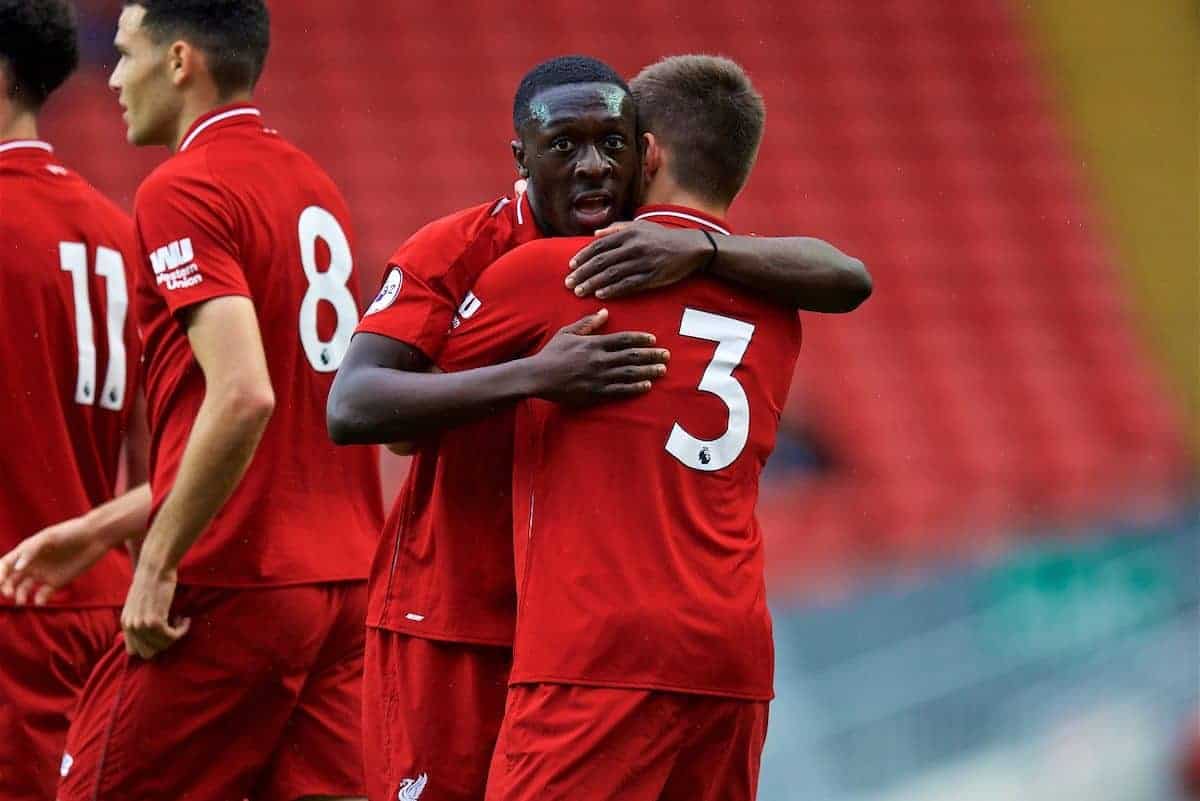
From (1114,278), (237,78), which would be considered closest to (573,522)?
(237,78)

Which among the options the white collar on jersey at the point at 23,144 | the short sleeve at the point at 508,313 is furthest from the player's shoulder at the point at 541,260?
the white collar on jersey at the point at 23,144

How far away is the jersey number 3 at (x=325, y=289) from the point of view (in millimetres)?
3613

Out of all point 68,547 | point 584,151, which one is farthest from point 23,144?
point 584,151

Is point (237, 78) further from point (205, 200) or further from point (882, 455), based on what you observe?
point (882, 455)

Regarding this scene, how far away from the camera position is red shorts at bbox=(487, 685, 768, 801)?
279 cm

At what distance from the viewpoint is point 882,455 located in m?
9.55

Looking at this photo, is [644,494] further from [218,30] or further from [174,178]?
[218,30]

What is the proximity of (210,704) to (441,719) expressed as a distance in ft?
2.08

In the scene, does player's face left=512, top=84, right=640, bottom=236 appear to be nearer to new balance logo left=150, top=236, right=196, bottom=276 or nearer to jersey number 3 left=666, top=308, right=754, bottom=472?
jersey number 3 left=666, top=308, right=754, bottom=472

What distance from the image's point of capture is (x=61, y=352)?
3.89m

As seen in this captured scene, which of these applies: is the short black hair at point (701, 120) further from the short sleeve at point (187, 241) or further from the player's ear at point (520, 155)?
the short sleeve at point (187, 241)

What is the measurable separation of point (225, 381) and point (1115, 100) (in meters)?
10.4

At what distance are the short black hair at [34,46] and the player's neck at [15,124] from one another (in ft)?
0.13

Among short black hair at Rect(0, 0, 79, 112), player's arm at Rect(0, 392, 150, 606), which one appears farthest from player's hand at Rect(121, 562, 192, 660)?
short black hair at Rect(0, 0, 79, 112)
